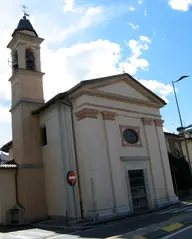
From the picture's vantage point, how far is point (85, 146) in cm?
1661

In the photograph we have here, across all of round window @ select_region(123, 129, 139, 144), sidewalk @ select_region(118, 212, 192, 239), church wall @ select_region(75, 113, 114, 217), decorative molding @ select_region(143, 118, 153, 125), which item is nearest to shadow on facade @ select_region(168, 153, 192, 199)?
decorative molding @ select_region(143, 118, 153, 125)

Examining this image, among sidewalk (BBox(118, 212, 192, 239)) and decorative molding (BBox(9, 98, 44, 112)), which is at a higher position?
decorative molding (BBox(9, 98, 44, 112))

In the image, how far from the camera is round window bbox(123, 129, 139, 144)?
1909 cm

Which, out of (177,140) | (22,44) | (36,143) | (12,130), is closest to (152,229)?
(36,143)

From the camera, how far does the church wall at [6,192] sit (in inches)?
710

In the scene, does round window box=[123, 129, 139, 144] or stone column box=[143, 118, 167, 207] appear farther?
stone column box=[143, 118, 167, 207]

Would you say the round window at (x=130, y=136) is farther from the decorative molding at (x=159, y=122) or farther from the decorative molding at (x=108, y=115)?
the decorative molding at (x=159, y=122)

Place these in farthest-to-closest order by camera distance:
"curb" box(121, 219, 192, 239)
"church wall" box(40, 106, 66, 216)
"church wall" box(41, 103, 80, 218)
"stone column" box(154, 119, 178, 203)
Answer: "stone column" box(154, 119, 178, 203)
"church wall" box(40, 106, 66, 216)
"church wall" box(41, 103, 80, 218)
"curb" box(121, 219, 192, 239)

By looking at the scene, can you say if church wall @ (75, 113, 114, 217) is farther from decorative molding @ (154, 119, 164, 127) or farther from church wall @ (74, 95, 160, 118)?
decorative molding @ (154, 119, 164, 127)

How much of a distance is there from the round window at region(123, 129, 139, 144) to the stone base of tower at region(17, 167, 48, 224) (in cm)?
631

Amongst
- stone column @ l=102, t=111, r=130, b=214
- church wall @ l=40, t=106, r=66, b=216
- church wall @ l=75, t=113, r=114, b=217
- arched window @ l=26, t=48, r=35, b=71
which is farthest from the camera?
arched window @ l=26, t=48, r=35, b=71

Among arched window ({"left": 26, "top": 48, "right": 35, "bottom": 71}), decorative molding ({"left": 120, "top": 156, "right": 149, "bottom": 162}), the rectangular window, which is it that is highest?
arched window ({"left": 26, "top": 48, "right": 35, "bottom": 71})

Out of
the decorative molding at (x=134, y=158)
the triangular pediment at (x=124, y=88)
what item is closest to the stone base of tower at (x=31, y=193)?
the decorative molding at (x=134, y=158)

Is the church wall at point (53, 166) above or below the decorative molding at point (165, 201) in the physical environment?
above
